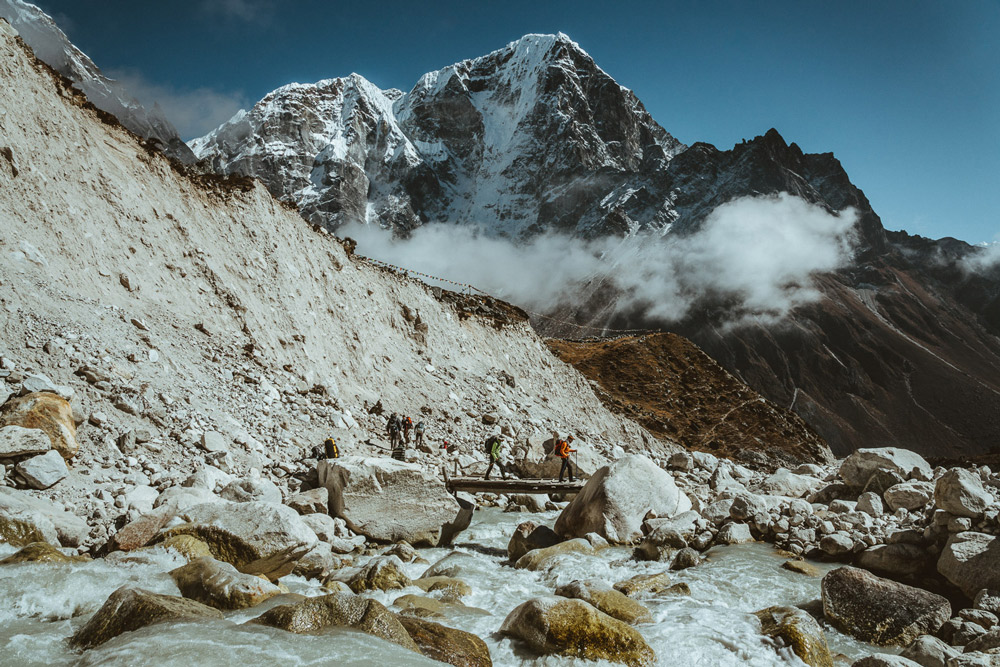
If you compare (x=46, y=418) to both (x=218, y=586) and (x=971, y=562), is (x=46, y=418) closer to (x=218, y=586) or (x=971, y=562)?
(x=218, y=586)

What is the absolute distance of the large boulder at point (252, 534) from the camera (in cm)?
953

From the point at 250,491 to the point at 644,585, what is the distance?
8849 mm

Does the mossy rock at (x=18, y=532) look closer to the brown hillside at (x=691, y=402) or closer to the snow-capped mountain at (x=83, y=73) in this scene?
the brown hillside at (x=691, y=402)

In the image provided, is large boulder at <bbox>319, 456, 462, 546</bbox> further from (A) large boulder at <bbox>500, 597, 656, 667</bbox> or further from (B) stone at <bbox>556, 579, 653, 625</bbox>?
(A) large boulder at <bbox>500, 597, 656, 667</bbox>

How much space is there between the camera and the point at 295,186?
17588cm

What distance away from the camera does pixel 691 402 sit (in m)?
54.2

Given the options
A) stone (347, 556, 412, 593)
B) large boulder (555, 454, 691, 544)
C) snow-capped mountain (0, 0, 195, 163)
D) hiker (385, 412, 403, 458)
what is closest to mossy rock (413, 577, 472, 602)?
stone (347, 556, 412, 593)

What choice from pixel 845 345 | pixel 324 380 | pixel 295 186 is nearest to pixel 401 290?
pixel 324 380

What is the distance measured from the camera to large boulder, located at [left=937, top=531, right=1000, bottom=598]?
9523mm

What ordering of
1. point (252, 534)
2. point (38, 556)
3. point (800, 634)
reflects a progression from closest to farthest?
point (800, 634) < point (38, 556) < point (252, 534)

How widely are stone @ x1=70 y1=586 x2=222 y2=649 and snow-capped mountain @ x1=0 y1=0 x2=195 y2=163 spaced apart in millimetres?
102486

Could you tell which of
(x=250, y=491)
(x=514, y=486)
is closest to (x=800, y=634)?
(x=250, y=491)

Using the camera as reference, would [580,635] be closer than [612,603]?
Yes

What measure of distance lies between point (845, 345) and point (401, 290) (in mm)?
118568
